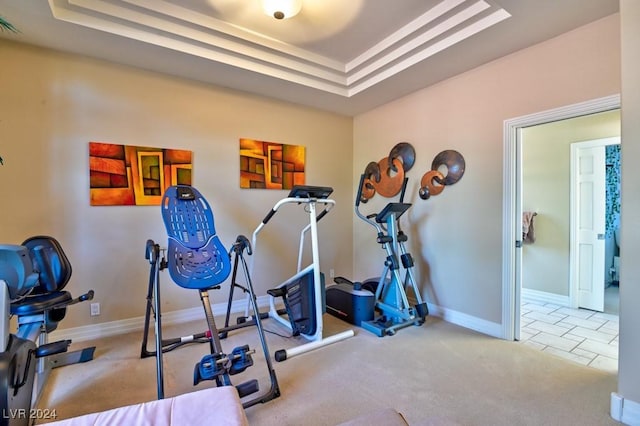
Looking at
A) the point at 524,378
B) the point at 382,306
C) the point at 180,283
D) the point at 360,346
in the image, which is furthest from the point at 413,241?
the point at 180,283

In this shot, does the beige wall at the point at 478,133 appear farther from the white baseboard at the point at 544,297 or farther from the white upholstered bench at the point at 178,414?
the white upholstered bench at the point at 178,414

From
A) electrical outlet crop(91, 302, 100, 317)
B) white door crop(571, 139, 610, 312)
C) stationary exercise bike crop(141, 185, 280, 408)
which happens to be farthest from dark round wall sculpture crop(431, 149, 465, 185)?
electrical outlet crop(91, 302, 100, 317)

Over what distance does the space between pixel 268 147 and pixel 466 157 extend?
7.82ft

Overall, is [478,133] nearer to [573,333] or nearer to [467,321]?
[467,321]

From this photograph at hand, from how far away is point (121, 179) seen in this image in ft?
10.4

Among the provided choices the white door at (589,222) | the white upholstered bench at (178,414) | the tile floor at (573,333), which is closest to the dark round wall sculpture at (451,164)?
the tile floor at (573,333)

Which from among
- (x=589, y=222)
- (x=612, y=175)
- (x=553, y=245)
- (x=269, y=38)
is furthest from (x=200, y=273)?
(x=612, y=175)

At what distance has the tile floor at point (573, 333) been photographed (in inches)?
108

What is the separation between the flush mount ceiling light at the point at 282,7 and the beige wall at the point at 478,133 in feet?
6.40

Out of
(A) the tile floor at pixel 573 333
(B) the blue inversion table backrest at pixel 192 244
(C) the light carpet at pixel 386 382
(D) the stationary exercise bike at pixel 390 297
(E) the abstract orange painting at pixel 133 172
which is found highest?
(E) the abstract orange painting at pixel 133 172

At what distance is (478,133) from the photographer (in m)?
3.25

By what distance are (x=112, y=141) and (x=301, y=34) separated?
217cm

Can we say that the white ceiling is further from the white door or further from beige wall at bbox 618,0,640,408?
the white door

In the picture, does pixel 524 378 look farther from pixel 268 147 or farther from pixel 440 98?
pixel 268 147
